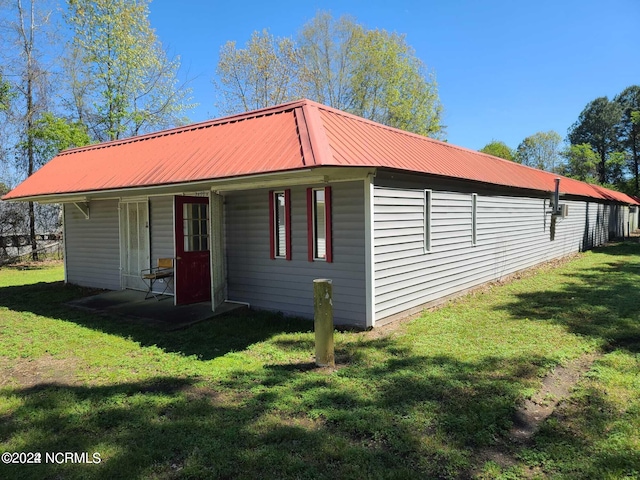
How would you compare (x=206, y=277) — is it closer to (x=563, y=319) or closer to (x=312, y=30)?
(x=563, y=319)

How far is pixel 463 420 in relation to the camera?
3443 millimetres

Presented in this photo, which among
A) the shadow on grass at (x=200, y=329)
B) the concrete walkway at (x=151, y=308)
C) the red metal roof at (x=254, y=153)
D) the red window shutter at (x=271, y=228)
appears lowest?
the shadow on grass at (x=200, y=329)

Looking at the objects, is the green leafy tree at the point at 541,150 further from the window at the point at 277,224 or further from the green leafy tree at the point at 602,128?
the window at the point at 277,224

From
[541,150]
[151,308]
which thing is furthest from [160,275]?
[541,150]

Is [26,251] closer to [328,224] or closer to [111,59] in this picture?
[111,59]

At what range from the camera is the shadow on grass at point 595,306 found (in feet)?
19.3

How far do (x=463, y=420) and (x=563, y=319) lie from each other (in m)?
4.33

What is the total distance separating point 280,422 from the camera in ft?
11.4

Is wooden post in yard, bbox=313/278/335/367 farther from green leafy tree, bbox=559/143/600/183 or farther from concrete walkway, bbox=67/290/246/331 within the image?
green leafy tree, bbox=559/143/600/183

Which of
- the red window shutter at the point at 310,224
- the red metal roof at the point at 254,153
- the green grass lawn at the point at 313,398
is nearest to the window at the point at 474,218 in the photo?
the red metal roof at the point at 254,153

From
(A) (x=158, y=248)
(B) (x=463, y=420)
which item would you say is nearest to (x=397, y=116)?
(A) (x=158, y=248)

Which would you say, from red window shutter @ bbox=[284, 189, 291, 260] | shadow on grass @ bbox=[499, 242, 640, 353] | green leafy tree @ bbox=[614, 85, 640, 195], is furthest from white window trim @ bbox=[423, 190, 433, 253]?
green leafy tree @ bbox=[614, 85, 640, 195]

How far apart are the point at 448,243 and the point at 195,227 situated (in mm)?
5102

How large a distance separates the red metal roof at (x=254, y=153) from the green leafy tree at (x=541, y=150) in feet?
185
